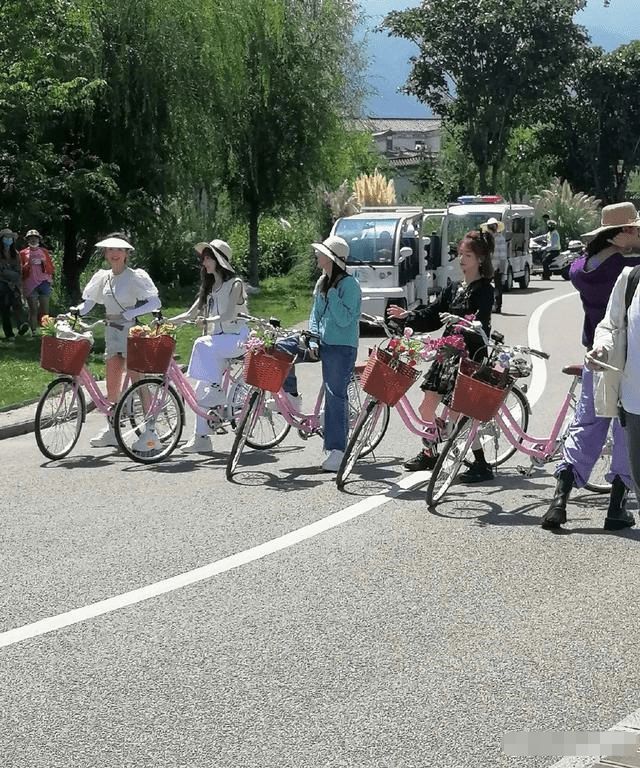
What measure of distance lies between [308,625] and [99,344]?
1580cm

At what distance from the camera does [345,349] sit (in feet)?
35.6

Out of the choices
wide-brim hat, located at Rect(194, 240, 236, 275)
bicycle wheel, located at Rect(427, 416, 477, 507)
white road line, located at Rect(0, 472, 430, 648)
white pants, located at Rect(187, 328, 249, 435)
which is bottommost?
white road line, located at Rect(0, 472, 430, 648)

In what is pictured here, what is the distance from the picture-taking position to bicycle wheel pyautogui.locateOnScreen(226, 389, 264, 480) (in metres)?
10.5

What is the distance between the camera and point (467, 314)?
1025 cm

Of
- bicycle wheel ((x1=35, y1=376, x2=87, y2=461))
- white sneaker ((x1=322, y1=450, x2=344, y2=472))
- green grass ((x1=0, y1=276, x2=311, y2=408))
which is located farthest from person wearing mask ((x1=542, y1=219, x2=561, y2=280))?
white sneaker ((x1=322, y1=450, x2=344, y2=472))


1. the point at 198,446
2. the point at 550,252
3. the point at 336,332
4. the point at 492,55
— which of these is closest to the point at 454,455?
the point at 336,332

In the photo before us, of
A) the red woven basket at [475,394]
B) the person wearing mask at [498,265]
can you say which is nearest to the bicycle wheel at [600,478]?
the red woven basket at [475,394]

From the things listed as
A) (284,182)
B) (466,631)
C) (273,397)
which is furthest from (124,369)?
(284,182)

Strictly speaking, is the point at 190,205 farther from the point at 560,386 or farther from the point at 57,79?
the point at 560,386

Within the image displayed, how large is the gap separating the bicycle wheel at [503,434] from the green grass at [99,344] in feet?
20.1

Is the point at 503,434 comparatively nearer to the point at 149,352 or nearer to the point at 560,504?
the point at 560,504

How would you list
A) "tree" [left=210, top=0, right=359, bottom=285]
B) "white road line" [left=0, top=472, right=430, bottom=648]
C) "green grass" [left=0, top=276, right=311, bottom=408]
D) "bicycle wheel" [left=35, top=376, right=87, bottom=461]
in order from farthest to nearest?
"tree" [left=210, top=0, right=359, bottom=285] → "green grass" [left=0, top=276, right=311, bottom=408] → "bicycle wheel" [left=35, top=376, right=87, bottom=461] → "white road line" [left=0, top=472, right=430, bottom=648]

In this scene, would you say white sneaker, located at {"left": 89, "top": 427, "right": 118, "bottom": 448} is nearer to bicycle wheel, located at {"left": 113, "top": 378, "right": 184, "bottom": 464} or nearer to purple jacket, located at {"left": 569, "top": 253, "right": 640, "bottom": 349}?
bicycle wheel, located at {"left": 113, "top": 378, "right": 184, "bottom": 464}

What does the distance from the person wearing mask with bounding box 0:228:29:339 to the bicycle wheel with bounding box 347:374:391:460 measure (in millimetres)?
10787
